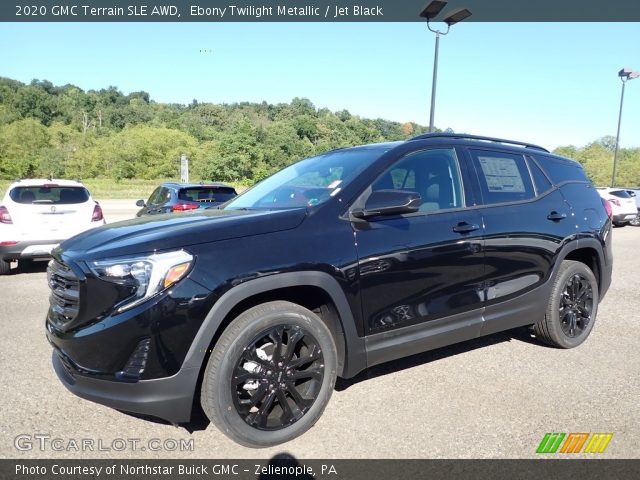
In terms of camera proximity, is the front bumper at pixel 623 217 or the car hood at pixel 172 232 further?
the front bumper at pixel 623 217

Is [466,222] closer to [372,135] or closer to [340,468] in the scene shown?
[340,468]

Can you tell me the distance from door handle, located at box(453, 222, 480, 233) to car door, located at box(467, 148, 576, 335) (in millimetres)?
130

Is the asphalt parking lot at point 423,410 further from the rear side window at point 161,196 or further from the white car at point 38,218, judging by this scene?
the rear side window at point 161,196

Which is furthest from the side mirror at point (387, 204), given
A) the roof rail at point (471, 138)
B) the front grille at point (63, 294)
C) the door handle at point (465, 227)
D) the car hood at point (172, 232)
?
the front grille at point (63, 294)

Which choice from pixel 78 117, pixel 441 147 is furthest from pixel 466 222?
pixel 78 117

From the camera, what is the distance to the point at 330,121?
333ft

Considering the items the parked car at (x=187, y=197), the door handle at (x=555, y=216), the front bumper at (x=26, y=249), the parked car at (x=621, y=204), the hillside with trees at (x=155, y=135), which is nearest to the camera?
the door handle at (x=555, y=216)

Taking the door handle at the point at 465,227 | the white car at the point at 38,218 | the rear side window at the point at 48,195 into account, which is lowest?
the white car at the point at 38,218

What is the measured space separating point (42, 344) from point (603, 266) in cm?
535

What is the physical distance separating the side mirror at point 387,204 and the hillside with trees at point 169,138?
46777 millimetres

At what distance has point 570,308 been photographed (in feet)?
14.3

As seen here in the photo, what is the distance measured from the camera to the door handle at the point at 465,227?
3415 millimetres

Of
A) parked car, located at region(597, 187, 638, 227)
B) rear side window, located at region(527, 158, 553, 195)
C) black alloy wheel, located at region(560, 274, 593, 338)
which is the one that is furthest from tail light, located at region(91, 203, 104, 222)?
parked car, located at region(597, 187, 638, 227)

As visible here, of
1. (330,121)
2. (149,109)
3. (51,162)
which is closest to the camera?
(51,162)
